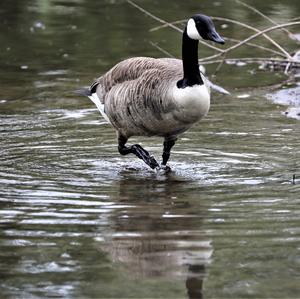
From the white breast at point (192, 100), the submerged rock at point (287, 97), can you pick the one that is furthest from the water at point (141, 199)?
the white breast at point (192, 100)

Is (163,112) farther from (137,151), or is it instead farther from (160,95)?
(137,151)

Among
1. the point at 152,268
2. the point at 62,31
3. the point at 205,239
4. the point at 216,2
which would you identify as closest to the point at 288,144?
the point at 205,239

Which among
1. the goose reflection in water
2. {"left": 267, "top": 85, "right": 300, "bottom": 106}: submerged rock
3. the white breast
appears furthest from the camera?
{"left": 267, "top": 85, "right": 300, "bottom": 106}: submerged rock

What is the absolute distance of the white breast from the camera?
7582mm

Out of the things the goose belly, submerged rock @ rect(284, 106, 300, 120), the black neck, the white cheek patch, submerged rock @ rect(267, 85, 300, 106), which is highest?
the white cheek patch

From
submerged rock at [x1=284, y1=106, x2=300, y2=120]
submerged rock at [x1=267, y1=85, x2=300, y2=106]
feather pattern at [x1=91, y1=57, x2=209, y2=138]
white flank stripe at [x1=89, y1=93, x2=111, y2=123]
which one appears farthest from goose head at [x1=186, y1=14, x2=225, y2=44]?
submerged rock at [x1=267, y1=85, x2=300, y2=106]

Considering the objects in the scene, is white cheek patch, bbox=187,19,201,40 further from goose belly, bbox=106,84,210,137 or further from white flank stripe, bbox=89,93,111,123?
white flank stripe, bbox=89,93,111,123

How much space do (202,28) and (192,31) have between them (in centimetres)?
18

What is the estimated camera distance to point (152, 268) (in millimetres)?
5426

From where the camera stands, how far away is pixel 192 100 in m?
7.58

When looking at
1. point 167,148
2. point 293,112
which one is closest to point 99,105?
point 167,148

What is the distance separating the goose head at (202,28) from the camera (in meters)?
7.61

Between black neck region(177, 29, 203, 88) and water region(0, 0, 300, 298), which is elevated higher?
black neck region(177, 29, 203, 88)

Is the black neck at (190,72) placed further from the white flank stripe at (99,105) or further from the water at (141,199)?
the white flank stripe at (99,105)
